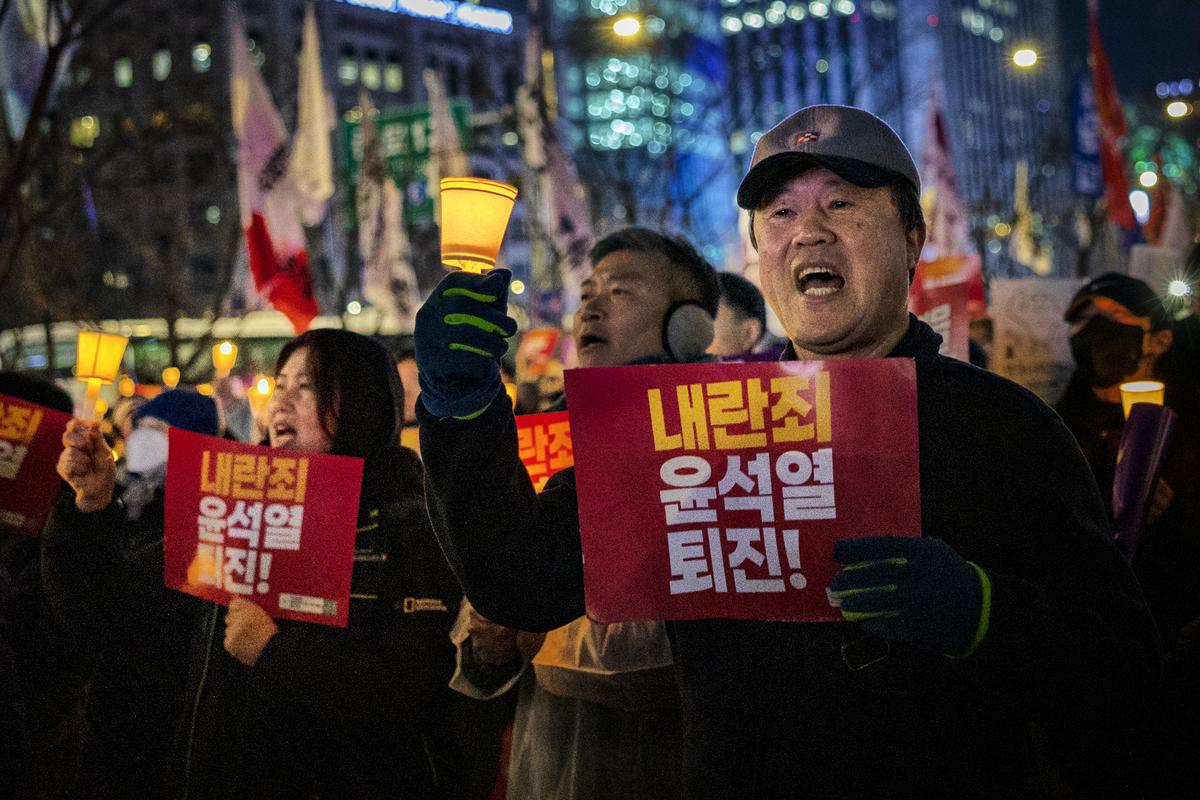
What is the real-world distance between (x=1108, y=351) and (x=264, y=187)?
32.9ft

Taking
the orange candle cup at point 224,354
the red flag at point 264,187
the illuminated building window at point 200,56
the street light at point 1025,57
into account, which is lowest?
the orange candle cup at point 224,354

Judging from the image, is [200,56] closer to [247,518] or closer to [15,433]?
[15,433]

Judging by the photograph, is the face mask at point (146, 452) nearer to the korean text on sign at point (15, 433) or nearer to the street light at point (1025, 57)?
the korean text on sign at point (15, 433)

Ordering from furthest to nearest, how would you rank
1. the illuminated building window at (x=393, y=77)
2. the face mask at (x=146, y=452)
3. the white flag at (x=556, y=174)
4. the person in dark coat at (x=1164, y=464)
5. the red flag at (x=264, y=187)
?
the illuminated building window at (x=393, y=77)
the white flag at (x=556, y=174)
the red flag at (x=264, y=187)
the face mask at (x=146, y=452)
the person in dark coat at (x=1164, y=464)

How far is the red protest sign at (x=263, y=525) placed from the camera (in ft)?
9.82

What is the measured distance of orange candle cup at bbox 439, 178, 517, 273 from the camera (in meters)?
1.89

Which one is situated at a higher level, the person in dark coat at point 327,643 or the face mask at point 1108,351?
the face mask at point 1108,351

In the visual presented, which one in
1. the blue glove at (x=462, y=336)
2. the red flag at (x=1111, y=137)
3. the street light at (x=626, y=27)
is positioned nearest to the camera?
the blue glove at (x=462, y=336)

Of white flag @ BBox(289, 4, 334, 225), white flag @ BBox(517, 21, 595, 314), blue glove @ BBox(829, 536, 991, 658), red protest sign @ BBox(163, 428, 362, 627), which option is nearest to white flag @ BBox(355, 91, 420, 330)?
white flag @ BBox(289, 4, 334, 225)

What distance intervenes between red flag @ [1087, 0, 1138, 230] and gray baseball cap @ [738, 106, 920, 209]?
12.1 metres

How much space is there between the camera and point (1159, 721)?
3789 mm

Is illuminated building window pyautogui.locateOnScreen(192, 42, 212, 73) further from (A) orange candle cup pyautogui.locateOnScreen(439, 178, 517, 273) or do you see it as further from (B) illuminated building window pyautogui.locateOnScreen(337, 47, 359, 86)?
(A) orange candle cup pyautogui.locateOnScreen(439, 178, 517, 273)

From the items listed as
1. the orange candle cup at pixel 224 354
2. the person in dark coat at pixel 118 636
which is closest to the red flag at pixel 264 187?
the orange candle cup at pixel 224 354

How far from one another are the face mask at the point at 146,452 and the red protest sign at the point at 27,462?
0.54 metres
